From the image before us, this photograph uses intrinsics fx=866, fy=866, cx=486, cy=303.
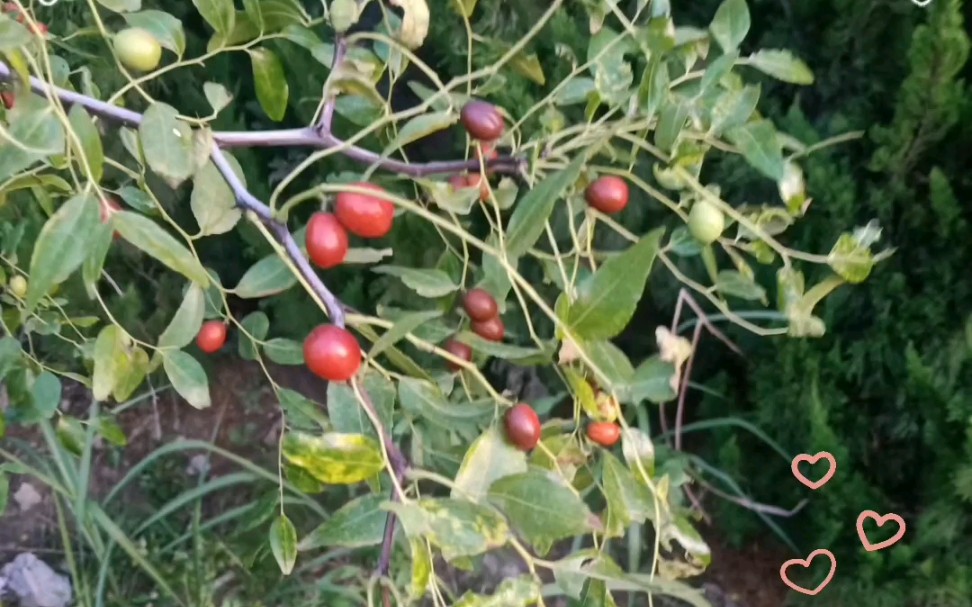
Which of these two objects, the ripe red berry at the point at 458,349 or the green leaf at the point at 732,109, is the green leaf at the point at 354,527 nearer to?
the ripe red berry at the point at 458,349

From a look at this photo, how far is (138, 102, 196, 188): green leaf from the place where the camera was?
17.3 inches

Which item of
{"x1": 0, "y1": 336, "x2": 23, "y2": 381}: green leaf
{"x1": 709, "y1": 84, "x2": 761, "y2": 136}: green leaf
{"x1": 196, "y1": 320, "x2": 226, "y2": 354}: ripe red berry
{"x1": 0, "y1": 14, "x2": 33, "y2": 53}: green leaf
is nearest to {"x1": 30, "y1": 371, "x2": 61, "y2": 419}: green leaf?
{"x1": 0, "y1": 336, "x2": 23, "y2": 381}: green leaf

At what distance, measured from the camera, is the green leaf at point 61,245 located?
0.39 m

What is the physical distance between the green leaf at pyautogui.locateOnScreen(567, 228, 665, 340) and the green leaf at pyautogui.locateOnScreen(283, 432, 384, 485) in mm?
120

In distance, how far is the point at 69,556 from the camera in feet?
3.51

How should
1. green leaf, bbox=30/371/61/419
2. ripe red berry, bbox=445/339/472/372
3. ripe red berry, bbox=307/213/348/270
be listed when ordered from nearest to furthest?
ripe red berry, bbox=307/213/348/270
ripe red berry, bbox=445/339/472/372
green leaf, bbox=30/371/61/419

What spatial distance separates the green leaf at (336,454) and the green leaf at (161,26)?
289mm

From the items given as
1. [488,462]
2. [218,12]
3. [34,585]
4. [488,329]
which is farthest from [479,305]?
[34,585]

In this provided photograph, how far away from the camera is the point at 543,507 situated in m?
0.42

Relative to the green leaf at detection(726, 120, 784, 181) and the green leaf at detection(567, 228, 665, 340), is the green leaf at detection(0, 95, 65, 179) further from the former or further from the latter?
the green leaf at detection(726, 120, 784, 181)

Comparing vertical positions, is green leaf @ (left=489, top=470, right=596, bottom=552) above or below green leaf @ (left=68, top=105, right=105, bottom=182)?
below

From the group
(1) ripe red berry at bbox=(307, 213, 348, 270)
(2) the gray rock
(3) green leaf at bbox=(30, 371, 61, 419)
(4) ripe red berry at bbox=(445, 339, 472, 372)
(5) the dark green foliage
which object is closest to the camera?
(1) ripe red berry at bbox=(307, 213, 348, 270)

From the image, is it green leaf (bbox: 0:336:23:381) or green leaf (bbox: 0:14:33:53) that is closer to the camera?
green leaf (bbox: 0:14:33:53)

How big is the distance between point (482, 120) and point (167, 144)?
0.18m
